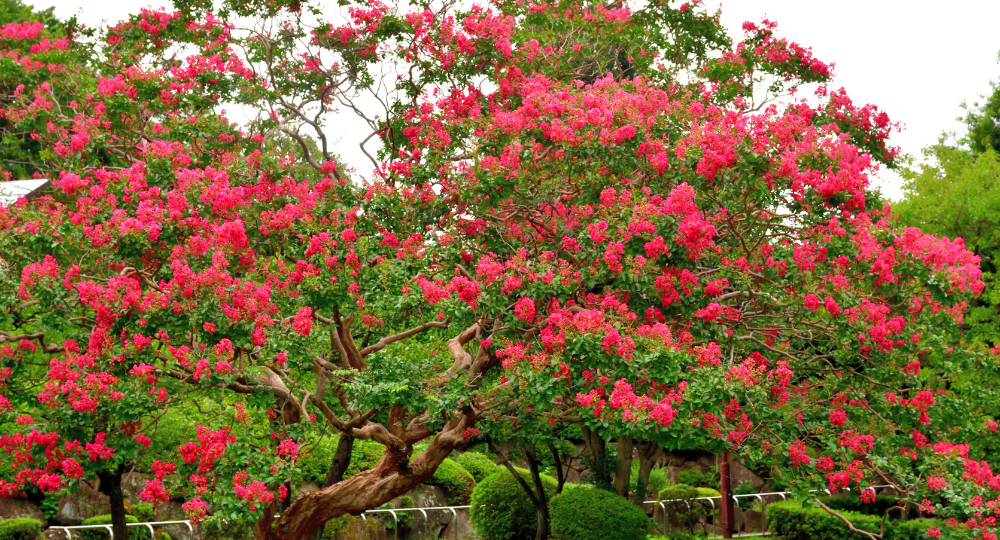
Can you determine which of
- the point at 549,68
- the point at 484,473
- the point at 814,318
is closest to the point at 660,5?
the point at 549,68

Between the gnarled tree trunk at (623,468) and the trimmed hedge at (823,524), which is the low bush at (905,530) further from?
the gnarled tree trunk at (623,468)

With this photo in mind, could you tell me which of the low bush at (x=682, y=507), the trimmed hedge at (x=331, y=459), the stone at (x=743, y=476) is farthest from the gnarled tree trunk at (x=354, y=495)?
the stone at (x=743, y=476)

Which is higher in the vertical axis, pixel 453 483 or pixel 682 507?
pixel 453 483

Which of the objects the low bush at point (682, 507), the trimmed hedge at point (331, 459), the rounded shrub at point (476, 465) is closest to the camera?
the trimmed hedge at point (331, 459)

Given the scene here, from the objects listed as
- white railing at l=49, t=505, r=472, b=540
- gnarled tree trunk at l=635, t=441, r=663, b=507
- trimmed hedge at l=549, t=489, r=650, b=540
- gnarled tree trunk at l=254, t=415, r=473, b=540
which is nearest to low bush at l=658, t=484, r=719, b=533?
gnarled tree trunk at l=635, t=441, r=663, b=507

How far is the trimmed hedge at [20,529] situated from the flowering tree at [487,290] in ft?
12.3

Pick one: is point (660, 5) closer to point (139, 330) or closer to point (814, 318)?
point (814, 318)

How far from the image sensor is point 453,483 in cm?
1959

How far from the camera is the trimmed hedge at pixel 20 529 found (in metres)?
13.5

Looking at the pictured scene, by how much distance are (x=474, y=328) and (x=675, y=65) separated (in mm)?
6663

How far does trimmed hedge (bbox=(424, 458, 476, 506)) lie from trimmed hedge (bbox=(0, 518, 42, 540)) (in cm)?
824

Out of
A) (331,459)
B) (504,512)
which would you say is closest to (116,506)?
(331,459)

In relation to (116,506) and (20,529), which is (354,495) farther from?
(20,529)

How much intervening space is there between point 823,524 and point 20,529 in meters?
15.5
